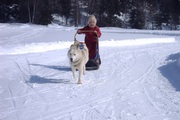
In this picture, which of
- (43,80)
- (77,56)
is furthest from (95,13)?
(77,56)

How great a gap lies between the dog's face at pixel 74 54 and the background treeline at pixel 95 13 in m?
33.6

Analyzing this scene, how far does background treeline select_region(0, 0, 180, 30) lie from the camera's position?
4100 cm

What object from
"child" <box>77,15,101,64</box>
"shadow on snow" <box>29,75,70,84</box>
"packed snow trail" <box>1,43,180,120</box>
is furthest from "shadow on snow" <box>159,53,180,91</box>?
"shadow on snow" <box>29,75,70,84</box>

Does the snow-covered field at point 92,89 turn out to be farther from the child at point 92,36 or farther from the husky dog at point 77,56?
the child at point 92,36

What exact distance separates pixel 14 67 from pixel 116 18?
34.6 meters

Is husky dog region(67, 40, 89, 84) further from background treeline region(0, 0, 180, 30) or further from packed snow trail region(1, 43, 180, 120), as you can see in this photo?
background treeline region(0, 0, 180, 30)

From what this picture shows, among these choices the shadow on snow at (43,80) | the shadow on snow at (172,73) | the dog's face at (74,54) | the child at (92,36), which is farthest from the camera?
the child at (92,36)

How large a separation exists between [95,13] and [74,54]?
3624 centimetres

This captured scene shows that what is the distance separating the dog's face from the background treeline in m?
33.6

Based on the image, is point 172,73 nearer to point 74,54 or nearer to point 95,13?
point 74,54

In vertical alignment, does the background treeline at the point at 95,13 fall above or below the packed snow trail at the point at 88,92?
above

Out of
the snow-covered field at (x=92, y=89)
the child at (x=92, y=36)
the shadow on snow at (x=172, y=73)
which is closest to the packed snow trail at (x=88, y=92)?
the snow-covered field at (x=92, y=89)

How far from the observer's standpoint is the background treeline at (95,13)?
4100 centimetres

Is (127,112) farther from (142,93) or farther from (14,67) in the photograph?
(14,67)
